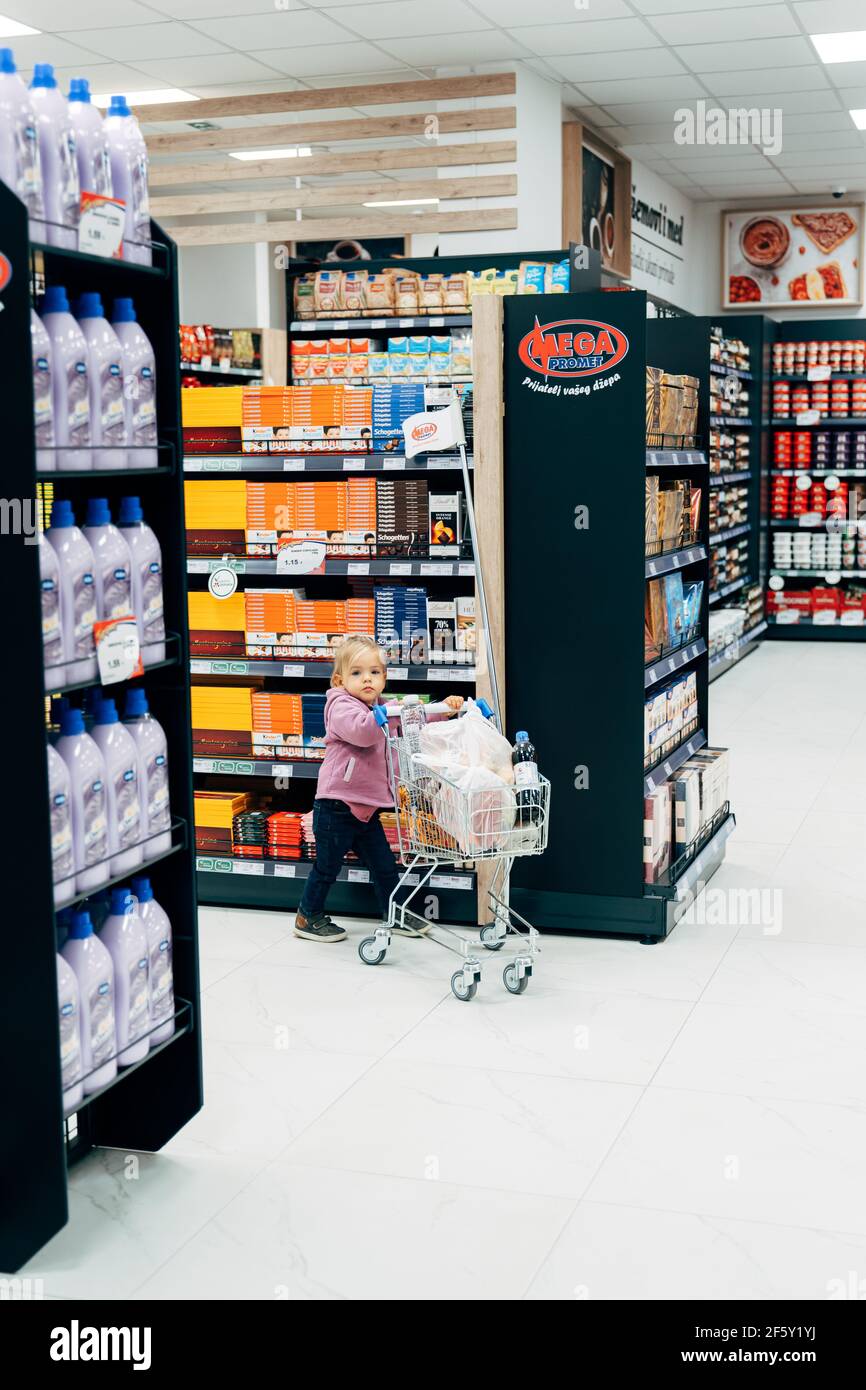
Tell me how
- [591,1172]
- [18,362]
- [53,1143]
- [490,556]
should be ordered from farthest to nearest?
[490,556]
[591,1172]
[53,1143]
[18,362]

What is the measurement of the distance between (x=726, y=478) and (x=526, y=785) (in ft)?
25.7

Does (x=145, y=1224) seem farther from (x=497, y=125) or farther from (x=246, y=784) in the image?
(x=497, y=125)

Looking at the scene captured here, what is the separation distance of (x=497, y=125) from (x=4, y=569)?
7.10 m

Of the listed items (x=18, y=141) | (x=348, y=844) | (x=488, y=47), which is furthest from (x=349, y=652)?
(x=488, y=47)

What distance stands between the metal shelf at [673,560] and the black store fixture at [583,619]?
0.19 m

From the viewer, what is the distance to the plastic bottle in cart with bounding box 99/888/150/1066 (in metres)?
3.22

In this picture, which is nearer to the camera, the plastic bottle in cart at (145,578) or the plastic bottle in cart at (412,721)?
the plastic bottle in cart at (145,578)

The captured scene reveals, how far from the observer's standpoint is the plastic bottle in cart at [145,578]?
3.20 m

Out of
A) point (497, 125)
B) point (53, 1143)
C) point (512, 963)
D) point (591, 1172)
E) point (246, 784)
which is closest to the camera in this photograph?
point (53, 1143)

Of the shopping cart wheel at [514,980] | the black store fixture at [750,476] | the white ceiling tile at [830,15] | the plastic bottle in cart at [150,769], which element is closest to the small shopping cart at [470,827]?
the shopping cart wheel at [514,980]

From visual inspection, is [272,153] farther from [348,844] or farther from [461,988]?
[461,988]

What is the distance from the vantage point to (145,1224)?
10.7 feet

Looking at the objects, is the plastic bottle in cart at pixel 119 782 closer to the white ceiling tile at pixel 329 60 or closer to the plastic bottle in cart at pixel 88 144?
the plastic bottle in cart at pixel 88 144
